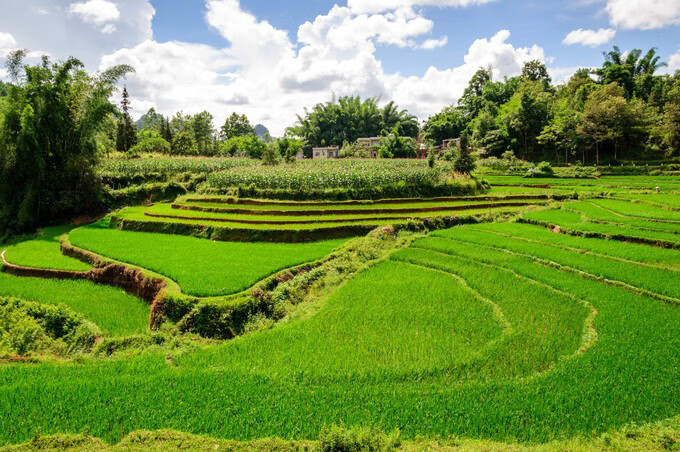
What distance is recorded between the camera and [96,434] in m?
5.23

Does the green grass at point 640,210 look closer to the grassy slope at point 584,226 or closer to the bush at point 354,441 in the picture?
the grassy slope at point 584,226

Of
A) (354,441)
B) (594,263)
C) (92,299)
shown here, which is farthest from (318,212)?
(354,441)

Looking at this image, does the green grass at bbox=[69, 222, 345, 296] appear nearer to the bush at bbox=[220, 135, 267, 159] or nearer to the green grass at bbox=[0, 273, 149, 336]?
the green grass at bbox=[0, 273, 149, 336]

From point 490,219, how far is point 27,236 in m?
Result: 22.2

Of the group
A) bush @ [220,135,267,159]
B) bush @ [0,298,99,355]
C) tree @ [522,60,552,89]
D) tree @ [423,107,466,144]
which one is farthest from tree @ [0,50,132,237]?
tree @ [522,60,552,89]

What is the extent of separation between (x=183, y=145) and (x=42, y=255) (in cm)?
4143

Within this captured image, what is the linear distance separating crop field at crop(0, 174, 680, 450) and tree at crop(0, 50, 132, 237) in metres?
4.60

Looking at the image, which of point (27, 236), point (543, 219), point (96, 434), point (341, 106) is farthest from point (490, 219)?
point (341, 106)

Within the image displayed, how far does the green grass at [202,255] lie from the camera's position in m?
10.5

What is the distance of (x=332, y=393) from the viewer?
5977 mm

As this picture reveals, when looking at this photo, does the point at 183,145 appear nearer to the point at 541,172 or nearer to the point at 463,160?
the point at 463,160

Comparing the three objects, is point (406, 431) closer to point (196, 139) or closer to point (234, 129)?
point (196, 139)

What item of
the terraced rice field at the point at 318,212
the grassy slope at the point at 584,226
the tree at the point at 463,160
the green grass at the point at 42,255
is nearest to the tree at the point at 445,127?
the tree at the point at 463,160

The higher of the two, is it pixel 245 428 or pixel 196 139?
pixel 196 139
